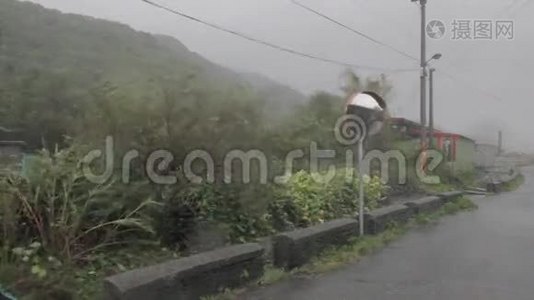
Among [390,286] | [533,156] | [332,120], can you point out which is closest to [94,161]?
[390,286]

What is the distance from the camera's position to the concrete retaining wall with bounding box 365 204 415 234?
10.4 m

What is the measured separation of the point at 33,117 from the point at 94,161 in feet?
47.7

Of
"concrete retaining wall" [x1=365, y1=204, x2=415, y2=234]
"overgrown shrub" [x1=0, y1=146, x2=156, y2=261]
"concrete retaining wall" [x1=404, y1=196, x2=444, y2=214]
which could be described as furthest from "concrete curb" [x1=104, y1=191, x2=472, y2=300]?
"concrete retaining wall" [x1=404, y1=196, x2=444, y2=214]

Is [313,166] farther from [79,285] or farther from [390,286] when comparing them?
[79,285]

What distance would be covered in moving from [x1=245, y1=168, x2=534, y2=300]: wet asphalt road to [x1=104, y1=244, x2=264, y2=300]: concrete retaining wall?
0.97 feet

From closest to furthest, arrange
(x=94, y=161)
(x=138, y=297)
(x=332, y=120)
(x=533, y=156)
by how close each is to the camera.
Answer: (x=138, y=297), (x=94, y=161), (x=332, y=120), (x=533, y=156)

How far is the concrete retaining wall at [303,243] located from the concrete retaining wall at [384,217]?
1.31 m

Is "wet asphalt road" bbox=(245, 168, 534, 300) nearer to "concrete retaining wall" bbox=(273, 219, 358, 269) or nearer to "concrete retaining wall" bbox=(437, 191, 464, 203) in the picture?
"concrete retaining wall" bbox=(273, 219, 358, 269)

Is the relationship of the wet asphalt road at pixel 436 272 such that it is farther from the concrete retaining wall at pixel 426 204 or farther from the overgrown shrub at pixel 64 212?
the overgrown shrub at pixel 64 212

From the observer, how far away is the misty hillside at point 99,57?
285 inches

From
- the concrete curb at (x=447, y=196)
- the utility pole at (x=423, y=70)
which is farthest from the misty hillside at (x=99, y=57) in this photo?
the utility pole at (x=423, y=70)

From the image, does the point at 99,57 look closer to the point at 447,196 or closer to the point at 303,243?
the point at 303,243

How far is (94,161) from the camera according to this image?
654 cm

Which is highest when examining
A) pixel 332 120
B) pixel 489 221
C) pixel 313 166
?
pixel 332 120
